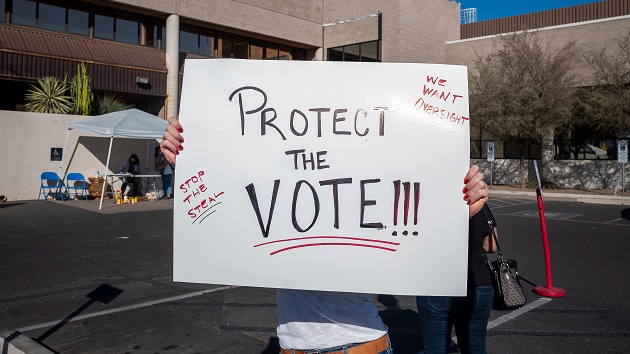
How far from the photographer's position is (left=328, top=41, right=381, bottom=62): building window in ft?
94.4

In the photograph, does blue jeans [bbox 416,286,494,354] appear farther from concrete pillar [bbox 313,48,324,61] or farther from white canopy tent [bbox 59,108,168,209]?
concrete pillar [bbox 313,48,324,61]

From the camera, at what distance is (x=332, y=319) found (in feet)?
7.43

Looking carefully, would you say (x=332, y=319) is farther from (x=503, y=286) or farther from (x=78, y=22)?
(x=78, y=22)

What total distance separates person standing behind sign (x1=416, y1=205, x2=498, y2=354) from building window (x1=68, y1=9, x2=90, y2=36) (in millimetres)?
22185

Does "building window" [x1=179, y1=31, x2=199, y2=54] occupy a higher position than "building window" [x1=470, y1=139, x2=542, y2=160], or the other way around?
"building window" [x1=179, y1=31, x2=199, y2=54]

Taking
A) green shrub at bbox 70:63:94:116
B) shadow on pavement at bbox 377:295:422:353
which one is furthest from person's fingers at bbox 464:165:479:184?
green shrub at bbox 70:63:94:116

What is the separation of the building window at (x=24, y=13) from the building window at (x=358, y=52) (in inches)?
585

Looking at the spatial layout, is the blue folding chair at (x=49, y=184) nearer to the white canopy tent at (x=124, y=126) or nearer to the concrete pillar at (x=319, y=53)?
the white canopy tent at (x=124, y=126)

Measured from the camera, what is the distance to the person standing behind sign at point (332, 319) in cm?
223

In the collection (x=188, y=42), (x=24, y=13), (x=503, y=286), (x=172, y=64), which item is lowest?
(x=503, y=286)

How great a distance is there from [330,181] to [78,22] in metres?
22.7

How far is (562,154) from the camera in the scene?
27594 mm

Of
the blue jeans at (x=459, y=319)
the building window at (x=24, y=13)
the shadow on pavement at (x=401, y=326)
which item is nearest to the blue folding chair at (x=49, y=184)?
the building window at (x=24, y=13)

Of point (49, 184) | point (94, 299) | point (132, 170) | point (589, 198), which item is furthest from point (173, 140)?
point (589, 198)
